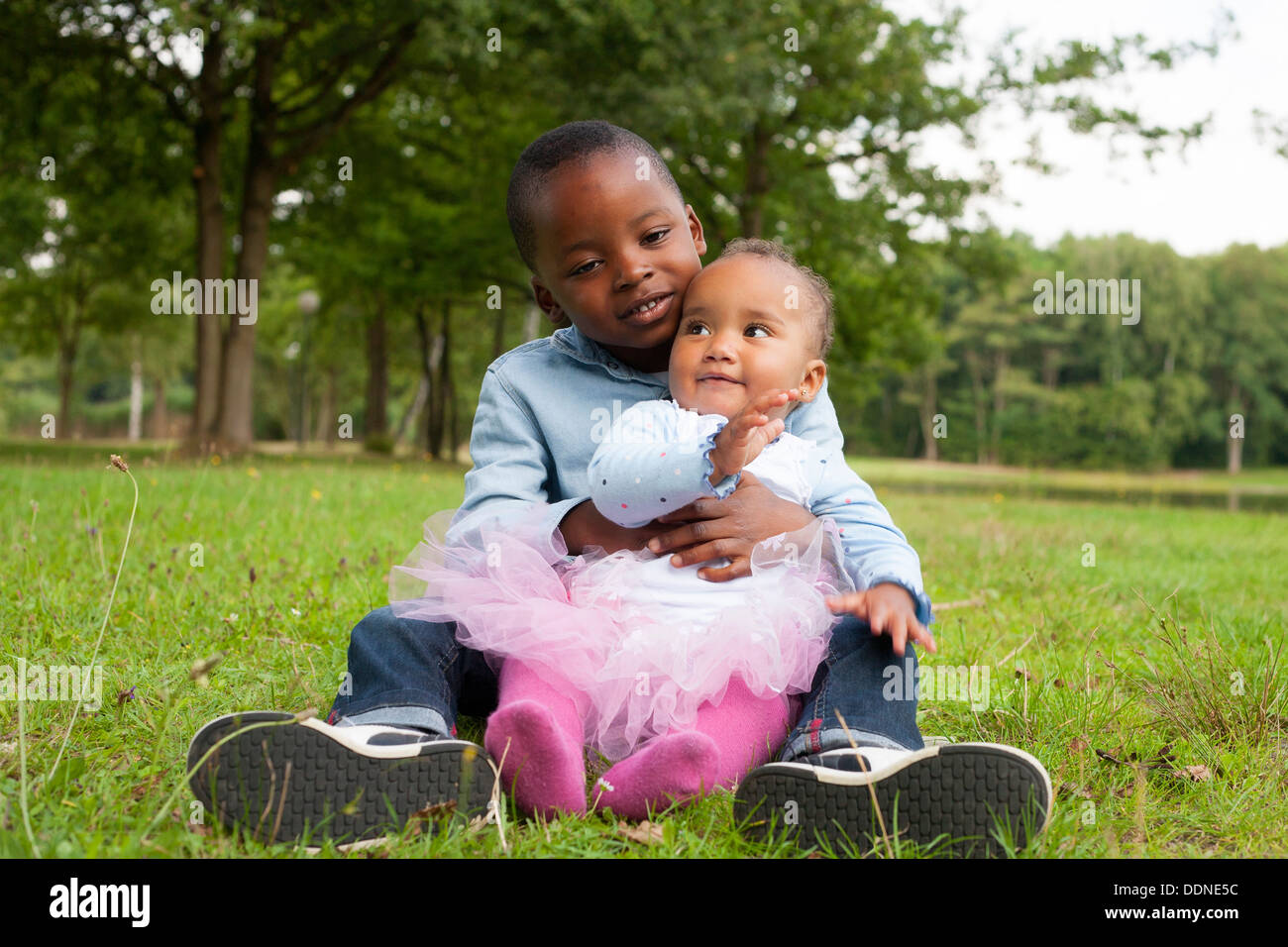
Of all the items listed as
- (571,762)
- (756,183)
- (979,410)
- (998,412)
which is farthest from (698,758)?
(979,410)

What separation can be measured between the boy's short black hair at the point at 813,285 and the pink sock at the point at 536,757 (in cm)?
116

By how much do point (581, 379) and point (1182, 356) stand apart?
→ 181 feet

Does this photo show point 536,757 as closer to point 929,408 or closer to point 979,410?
point 979,410

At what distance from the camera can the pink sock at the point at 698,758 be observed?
70.5 inches

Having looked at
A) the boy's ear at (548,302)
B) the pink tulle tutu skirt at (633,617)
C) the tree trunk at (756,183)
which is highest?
the tree trunk at (756,183)

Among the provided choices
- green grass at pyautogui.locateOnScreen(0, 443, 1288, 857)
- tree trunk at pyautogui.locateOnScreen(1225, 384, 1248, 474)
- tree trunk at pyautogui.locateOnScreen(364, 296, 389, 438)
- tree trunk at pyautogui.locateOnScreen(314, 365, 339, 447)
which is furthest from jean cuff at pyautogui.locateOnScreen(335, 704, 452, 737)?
tree trunk at pyautogui.locateOnScreen(1225, 384, 1248, 474)

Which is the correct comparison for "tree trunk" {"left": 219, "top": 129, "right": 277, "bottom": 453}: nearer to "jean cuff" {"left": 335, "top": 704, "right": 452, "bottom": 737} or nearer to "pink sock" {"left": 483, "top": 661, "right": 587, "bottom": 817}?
"jean cuff" {"left": 335, "top": 704, "right": 452, "bottom": 737}

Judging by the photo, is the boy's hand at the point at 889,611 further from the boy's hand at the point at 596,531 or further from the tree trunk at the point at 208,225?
the tree trunk at the point at 208,225

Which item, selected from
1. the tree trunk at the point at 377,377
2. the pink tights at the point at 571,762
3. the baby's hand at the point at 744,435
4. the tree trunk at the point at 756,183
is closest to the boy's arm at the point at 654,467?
the baby's hand at the point at 744,435

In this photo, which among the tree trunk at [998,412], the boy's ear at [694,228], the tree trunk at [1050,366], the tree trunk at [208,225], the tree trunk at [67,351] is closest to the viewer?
the boy's ear at [694,228]

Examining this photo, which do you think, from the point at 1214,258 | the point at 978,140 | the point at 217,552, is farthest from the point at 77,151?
the point at 1214,258

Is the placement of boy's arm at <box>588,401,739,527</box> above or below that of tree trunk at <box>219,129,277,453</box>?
below

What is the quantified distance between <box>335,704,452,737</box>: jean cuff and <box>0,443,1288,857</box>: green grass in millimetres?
247

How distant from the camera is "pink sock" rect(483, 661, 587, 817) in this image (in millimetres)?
1740
